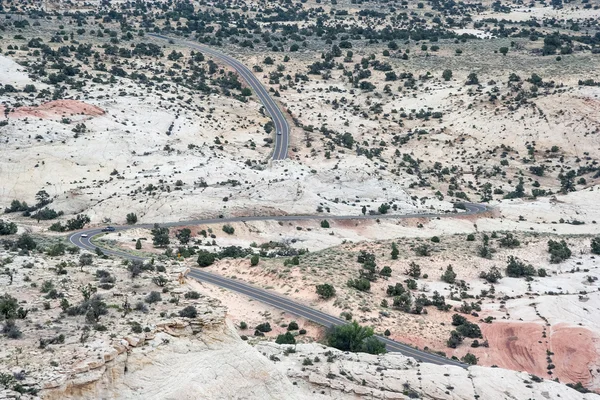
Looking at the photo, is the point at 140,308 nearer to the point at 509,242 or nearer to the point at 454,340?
A: the point at 454,340

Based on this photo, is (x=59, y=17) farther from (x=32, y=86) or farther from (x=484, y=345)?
(x=484, y=345)

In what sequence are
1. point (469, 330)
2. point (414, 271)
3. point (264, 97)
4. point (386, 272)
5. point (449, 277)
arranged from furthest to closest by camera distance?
point (264, 97), point (414, 271), point (449, 277), point (386, 272), point (469, 330)

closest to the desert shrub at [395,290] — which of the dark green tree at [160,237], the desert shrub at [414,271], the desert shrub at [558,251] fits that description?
the desert shrub at [414,271]

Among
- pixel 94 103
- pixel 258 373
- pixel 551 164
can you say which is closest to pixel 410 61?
pixel 551 164

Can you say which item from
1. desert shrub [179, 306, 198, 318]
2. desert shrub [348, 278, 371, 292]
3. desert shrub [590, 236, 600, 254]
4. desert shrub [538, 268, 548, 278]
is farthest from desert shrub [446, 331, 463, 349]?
desert shrub [590, 236, 600, 254]

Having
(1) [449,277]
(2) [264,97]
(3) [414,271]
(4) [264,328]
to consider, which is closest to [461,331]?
(1) [449,277]

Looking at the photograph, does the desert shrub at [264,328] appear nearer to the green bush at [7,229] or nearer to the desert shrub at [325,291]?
the desert shrub at [325,291]

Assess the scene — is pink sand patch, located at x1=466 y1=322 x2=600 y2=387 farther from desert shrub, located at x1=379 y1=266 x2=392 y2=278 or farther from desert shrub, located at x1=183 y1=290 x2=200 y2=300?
desert shrub, located at x1=183 y1=290 x2=200 y2=300
